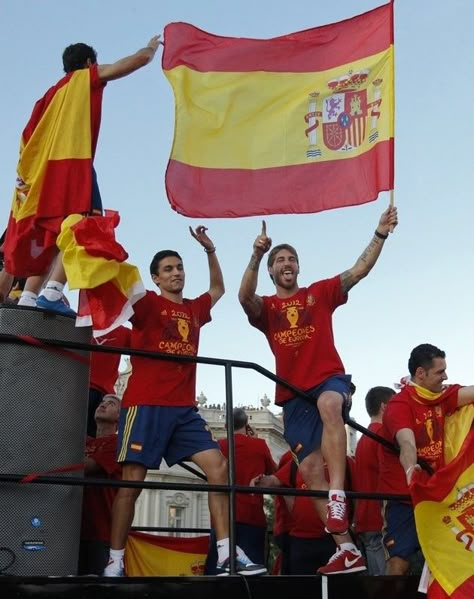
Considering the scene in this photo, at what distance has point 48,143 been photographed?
5527 millimetres

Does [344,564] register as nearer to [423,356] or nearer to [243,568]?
[243,568]

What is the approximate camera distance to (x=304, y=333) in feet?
19.2

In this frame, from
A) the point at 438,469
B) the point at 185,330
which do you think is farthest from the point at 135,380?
the point at 438,469

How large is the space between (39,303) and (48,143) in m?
1.16

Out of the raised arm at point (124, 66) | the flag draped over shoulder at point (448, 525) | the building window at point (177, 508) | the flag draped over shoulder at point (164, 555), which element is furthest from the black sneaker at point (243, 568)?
the building window at point (177, 508)

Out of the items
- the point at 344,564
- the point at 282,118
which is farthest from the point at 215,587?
the point at 282,118

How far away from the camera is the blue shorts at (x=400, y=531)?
5.70 m

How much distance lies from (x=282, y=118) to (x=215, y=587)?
4027 mm

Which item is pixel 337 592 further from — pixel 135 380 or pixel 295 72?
pixel 295 72

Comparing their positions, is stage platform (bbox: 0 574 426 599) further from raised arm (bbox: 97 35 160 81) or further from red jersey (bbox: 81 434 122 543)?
raised arm (bbox: 97 35 160 81)

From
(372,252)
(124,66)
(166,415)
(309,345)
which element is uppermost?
(124,66)

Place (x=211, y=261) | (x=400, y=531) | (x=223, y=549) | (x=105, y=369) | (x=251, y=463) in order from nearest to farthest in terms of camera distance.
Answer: (x=223, y=549), (x=400, y=531), (x=211, y=261), (x=105, y=369), (x=251, y=463)

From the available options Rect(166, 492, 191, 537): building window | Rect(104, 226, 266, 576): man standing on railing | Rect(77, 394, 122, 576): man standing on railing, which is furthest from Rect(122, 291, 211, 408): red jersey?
Rect(166, 492, 191, 537): building window

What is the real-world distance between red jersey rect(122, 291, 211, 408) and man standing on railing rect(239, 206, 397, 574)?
→ 47 cm
